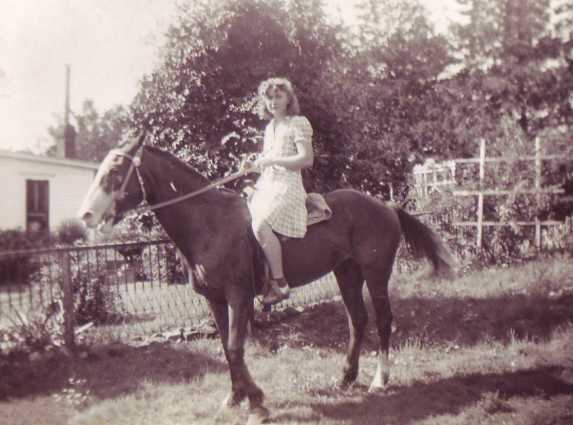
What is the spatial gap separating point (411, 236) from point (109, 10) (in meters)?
3.64

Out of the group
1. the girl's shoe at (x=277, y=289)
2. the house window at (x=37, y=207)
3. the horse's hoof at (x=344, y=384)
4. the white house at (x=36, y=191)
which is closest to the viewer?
the white house at (x=36, y=191)

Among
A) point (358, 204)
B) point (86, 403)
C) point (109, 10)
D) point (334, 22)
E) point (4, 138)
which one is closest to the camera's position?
point (4, 138)

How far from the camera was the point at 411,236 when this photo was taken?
537 centimetres

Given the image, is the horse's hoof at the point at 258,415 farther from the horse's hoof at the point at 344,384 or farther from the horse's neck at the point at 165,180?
the horse's neck at the point at 165,180

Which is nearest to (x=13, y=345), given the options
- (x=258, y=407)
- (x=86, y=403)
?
(x=86, y=403)

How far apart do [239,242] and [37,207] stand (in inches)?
62.6

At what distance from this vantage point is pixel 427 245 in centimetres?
526

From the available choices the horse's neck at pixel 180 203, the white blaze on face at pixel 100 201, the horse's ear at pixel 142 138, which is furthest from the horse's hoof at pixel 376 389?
the horse's ear at pixel 142 138

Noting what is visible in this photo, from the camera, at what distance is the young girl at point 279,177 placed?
168 inches

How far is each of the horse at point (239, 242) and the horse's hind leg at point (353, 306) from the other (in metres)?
0.01

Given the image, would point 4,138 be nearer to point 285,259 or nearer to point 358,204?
point 285,259

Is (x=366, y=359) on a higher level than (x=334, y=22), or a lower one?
lower

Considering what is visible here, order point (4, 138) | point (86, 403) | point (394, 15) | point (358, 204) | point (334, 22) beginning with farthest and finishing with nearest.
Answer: point (334, 22)
point (358, 204)
point (394, 15)
point (86, 403)
point (4, 138)

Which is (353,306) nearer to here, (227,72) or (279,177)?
(279,177)
